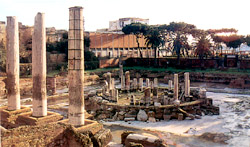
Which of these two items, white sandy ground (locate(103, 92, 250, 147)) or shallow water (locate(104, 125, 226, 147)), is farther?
white sandy ground (locate(103, 92, 250, 147))

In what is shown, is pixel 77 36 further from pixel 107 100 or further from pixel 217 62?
pixel 217 62

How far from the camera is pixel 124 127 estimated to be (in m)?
14.3

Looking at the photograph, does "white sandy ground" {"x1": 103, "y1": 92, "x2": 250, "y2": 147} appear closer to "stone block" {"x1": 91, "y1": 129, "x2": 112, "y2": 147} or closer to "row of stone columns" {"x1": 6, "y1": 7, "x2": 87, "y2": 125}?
"stone block" {"x1": 91, "y1": 129, "x2": 112, "y2": 147}

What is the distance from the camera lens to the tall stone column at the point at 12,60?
12438mm

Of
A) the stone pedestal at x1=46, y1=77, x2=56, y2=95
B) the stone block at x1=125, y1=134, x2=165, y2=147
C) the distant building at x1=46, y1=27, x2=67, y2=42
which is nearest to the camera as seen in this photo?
the stone block at x1=125, y1=134, x2=165, y2=147

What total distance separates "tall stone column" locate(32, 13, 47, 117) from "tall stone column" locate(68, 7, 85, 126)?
2061mm

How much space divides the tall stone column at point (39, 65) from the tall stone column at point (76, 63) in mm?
2061

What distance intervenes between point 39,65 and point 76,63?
91.7 inches

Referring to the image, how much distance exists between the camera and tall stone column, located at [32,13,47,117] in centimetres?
1130

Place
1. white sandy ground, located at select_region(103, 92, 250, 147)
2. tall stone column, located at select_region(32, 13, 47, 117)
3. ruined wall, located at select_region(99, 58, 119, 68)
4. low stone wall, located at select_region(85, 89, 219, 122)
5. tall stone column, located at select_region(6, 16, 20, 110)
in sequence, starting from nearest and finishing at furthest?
tall stone column, located at select_region(32, 13, 47, 117)
tall stone column, located at select_region(6, 16, 20, 110)
white sandy ground, located at select_region(103, 92, 250, 147)
low stone wall, located at select_region(85, 89, 219, 122)
ruined wall, located at select_region(99, 58, 119, 68)

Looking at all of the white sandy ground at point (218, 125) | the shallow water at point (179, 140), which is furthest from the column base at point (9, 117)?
the white sandy ground at point (218, 125)

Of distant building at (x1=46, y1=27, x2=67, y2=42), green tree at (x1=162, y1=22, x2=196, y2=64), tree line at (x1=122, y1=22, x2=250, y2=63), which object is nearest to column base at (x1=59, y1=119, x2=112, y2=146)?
tree line at (x1=122, y1=22, x2=250, y2=63)

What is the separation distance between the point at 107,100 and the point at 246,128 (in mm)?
8478

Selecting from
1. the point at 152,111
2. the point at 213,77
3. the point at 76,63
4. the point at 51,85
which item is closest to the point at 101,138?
the point at 76,63
